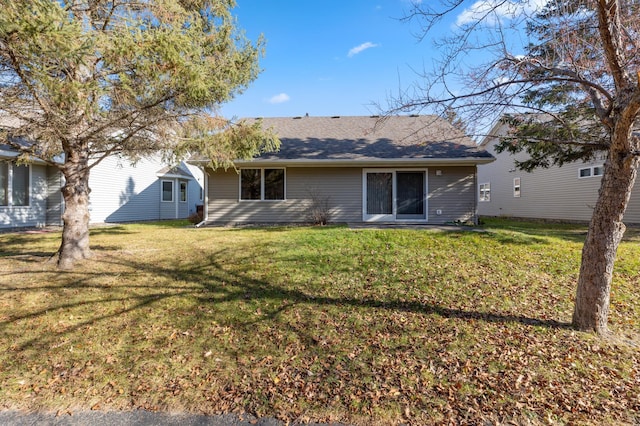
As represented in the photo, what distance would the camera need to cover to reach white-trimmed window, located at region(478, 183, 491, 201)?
2125 centimetres

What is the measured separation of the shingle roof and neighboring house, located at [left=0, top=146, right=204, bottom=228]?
4756 millimetres

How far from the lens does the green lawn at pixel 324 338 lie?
106 inches

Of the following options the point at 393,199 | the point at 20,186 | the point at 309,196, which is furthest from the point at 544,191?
the point at 20,186

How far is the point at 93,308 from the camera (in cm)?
435

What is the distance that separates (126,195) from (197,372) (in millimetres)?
15849

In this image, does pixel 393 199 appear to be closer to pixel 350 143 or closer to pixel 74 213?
pixel 350 143

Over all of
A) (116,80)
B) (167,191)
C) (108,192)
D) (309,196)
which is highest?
(116,80)

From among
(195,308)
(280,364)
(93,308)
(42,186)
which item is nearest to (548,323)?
(280,364)

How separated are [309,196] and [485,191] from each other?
49.9 ft

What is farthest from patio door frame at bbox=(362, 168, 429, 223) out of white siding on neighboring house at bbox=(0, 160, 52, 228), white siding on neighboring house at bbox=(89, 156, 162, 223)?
white siding on neighboring house at bbox=(0, 160, 52, 228)

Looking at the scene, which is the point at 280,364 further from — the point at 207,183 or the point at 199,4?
the point at 207,183

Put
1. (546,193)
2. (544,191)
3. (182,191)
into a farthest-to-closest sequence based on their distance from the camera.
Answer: (182,191) < (544,191) < (546,193)

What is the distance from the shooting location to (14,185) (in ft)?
37.9

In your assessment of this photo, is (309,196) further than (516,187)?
No
